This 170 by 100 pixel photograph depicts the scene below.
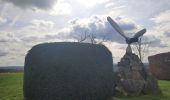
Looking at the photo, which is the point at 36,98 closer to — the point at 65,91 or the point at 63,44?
the point at 65,91

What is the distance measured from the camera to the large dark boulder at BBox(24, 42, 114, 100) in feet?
41.7

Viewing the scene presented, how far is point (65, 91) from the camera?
41.7 feet

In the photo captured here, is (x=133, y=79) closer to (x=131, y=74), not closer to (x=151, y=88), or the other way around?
(x=131, y=74)

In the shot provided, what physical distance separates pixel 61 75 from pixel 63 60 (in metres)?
0.69

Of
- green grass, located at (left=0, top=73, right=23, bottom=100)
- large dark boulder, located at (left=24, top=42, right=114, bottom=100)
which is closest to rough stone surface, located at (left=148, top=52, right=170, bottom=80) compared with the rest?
green grass, located at (left=0, top=73, right=23, bottom=100)

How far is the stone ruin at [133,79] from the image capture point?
19.2 metres

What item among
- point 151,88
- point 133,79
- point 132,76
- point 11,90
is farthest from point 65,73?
point 11,90

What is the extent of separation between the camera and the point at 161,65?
3916cm

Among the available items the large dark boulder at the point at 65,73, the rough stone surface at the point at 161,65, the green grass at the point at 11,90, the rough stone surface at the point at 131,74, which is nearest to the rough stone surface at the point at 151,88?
the rough stone surface at the point at 131,74

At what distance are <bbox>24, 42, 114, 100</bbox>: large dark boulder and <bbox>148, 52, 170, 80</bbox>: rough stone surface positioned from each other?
86.0 feet

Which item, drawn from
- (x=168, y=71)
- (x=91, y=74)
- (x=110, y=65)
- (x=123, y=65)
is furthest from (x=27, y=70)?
(x=168, y=71)

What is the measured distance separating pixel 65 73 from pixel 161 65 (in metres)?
28.8

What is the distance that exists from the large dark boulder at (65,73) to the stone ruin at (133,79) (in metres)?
5.66

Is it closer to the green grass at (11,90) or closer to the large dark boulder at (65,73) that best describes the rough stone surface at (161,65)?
the green grass at (11,90)
